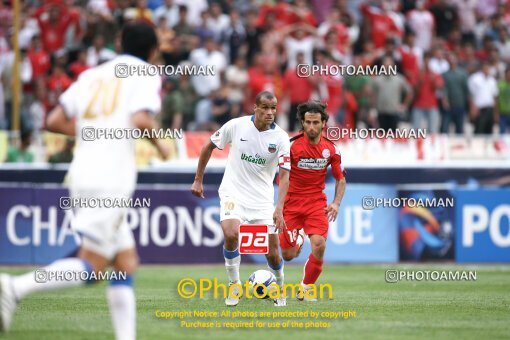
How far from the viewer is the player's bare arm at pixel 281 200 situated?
40.2 feet

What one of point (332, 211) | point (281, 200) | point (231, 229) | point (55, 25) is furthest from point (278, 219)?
point (55, 25)

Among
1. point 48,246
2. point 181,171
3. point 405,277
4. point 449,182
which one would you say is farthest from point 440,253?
point 48,246

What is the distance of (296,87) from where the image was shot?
23047 millimetres

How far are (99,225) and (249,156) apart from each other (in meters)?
4.79

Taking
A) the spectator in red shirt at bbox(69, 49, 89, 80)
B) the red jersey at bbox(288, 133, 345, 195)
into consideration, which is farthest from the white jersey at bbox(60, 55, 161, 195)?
the spectator in red shirt at bbox(69, 49, 89, 80)

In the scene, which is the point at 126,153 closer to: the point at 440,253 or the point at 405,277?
the point at 405,277

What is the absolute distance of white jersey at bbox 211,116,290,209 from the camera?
12781 millimetres

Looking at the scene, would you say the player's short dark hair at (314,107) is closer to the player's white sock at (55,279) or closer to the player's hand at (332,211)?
the player's hand at (332,211)

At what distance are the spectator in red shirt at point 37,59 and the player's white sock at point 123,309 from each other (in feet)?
53.4

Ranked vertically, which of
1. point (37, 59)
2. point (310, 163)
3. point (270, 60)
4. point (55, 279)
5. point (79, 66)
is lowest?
point (55, 279)

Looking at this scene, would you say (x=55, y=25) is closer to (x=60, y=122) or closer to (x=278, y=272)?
(x=278, y=272)

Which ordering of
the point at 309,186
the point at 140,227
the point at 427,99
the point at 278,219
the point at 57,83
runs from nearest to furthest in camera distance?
the point at 278,219 < the point at 309,186 < the point at 140,227 < the point at 57,83 < the point at 427,99

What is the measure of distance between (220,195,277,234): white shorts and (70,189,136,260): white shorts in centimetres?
437

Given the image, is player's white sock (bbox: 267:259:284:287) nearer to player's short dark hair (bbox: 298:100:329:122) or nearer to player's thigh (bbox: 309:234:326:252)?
player's thigh (bbox: 309:234:326:252)
